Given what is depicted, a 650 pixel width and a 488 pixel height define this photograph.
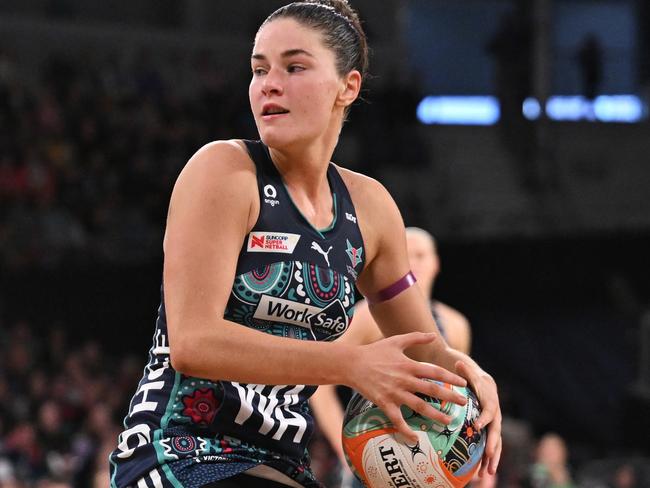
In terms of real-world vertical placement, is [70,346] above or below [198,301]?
below

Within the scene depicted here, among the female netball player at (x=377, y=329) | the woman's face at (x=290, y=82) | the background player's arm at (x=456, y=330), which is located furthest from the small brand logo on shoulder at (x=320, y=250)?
the background player's arm at (x=456, y=330)

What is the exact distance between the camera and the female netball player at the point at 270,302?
2121 mm

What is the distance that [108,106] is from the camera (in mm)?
12117

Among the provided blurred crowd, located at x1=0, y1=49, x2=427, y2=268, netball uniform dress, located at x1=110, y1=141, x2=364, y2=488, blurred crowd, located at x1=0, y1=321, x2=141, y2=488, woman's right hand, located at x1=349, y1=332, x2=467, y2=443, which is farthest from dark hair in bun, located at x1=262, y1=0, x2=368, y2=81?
blurred crowd, located at x1=0, y1=49, x2=427, y2=268

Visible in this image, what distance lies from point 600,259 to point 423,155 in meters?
2.50

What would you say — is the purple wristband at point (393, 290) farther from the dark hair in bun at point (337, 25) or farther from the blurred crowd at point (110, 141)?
the blurred crowd at point (110, 141)

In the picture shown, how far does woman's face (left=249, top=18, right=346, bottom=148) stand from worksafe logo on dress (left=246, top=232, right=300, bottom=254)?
0.64ft

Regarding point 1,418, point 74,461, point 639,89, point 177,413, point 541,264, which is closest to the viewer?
point 177,413

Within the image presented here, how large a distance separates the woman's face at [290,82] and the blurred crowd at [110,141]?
793 cm

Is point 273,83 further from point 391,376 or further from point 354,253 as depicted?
point 391,376

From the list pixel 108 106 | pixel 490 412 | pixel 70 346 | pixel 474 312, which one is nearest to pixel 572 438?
pixel 474 312

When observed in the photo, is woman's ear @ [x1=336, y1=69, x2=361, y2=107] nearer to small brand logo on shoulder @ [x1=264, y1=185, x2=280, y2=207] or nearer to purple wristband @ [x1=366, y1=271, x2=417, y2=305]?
small brand logo on shoulder @ [x1=264, y1=185, x2=280, y2=207]

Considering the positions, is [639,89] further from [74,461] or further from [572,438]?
[74,461]

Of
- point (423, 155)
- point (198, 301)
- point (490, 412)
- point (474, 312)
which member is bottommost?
point (474, 312)
